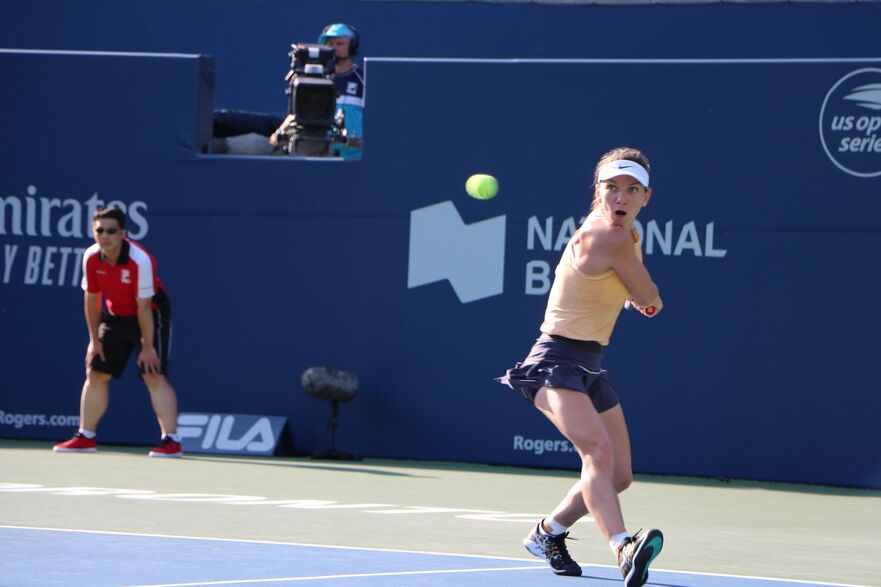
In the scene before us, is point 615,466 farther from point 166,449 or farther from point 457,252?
point 166,449

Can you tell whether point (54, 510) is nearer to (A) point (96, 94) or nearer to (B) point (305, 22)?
(A) point (96, 94)

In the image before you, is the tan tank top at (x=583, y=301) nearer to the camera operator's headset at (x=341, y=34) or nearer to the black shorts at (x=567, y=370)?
the black shorts at (x=567, y=370)

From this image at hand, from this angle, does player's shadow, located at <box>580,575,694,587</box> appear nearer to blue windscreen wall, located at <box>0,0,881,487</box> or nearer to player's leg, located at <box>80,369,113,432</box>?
blue windscreen wall, located at <box>0,0,881,487</box>

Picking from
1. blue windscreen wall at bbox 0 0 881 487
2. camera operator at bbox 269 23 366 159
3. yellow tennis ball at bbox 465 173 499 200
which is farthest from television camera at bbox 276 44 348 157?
yellow tennis ball at bbox 465 173 499 200

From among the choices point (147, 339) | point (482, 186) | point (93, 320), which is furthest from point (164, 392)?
point (482, 186)

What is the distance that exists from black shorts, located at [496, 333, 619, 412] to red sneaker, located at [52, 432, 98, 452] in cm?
513

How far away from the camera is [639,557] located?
173 inches

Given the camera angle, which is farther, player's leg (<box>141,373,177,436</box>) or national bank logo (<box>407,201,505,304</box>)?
national bank logo (<box>407,201,505,304</box>)

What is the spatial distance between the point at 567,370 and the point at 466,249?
4793 mm

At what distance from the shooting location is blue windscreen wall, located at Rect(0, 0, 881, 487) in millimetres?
9062

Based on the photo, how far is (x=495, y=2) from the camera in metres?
12.4

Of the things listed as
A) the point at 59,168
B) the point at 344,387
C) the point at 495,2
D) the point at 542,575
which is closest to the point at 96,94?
the point at 59,168

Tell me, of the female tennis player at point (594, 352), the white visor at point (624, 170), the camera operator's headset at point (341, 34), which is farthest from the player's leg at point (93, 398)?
the white visor at point (624, 170)

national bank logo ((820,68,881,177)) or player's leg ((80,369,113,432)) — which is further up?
national bank logo ((820,68,881,177))
